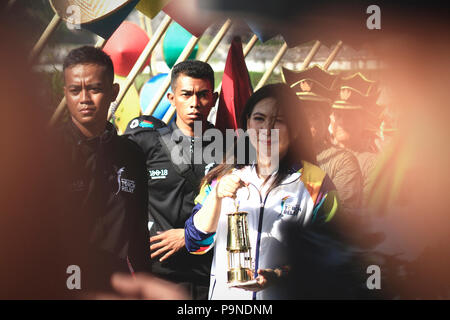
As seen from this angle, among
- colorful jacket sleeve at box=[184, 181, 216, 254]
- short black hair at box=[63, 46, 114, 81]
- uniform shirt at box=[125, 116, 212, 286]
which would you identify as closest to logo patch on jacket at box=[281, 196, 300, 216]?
colorful jacket sleeve at box=[184, 181, 216, 254]

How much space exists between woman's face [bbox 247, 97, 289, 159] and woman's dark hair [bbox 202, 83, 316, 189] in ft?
0.09

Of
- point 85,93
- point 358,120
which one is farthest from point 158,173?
point 358,120

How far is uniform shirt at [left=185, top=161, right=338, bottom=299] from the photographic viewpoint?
3.36 metres

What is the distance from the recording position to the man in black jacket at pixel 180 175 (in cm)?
362

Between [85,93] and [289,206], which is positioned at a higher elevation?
[85,93]

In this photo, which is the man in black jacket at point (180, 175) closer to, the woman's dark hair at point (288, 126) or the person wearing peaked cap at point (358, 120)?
the woman's dark hair at point (288, 126)

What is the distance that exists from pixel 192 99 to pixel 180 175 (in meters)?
0.50

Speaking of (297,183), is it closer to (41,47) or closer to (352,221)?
(352,221)

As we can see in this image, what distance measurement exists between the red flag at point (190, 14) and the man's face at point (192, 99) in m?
0.52

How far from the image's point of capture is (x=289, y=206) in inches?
132

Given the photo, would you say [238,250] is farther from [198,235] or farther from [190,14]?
[190,14]

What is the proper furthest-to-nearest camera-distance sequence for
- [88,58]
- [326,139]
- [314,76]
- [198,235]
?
[314,76] → [326,139] → [88,58] → [198,235]

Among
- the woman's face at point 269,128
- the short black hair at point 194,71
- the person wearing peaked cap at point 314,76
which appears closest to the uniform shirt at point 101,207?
the short black hair at point 194,71
